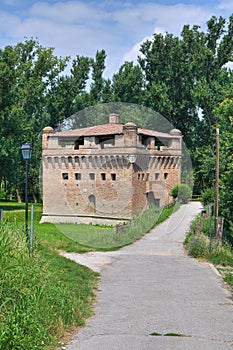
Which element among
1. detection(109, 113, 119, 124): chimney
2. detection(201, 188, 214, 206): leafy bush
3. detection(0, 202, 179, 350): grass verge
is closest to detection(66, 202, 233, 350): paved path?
detection(0, 202, 179, 350): grass verge

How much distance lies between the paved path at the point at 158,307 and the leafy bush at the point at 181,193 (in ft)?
22.5

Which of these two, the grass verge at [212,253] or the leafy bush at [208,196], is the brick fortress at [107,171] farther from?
the grass verge at [212,253]

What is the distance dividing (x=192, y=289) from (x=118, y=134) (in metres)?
14.7

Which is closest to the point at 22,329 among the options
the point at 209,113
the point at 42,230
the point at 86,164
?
the point at 42,230

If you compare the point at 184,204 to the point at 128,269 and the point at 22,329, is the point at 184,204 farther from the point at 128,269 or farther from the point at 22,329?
the point at 22,329

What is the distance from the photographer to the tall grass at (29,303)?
19.2 ft

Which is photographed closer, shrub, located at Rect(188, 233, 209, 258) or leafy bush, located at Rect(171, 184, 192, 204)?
shrub, located at Rect(188, 233, 209, 258)

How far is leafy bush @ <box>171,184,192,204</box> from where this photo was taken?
22.3 metres

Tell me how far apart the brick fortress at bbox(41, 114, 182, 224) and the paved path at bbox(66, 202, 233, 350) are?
7.65 meters

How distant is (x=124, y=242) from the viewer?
1892 centimetres

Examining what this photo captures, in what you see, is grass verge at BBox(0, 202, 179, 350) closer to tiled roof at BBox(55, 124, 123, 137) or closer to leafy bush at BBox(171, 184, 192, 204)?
leafy bush at BBox(171, 184, 192, 204)

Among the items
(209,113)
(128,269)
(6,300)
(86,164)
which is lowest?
(128,269)

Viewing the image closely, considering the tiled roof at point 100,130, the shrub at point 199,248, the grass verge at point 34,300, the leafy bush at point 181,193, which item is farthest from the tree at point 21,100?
the grass verge at point 34,300

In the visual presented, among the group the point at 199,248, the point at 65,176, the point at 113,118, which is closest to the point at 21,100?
the point at 65,176
